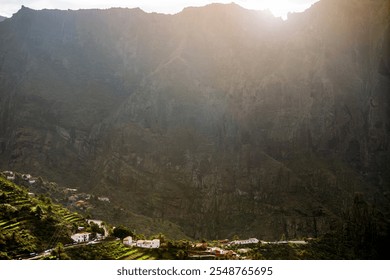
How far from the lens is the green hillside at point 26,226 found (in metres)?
59.3

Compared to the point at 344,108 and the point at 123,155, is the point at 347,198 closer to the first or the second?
the point at 344,108

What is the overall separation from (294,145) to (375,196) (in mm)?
31858

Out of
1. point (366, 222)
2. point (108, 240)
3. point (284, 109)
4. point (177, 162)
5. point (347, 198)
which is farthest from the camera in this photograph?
point (284, 109)

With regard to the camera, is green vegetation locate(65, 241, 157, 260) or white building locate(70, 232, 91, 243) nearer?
green vegetation locate(65, 241, 157, 260)

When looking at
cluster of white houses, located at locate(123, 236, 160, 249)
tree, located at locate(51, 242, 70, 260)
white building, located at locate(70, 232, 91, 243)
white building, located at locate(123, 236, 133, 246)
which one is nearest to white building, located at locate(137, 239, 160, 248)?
cluster of white houses, located at locate(123, 236, 160, 249)

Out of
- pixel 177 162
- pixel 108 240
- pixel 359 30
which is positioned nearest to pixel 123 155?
pixel 177 162

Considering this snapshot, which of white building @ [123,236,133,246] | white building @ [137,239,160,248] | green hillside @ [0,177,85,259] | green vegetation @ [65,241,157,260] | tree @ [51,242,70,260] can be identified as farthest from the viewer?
white building @ [123,236,133,246]

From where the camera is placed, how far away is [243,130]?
591ft

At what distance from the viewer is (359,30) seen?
173m

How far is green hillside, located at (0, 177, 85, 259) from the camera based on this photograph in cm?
5934

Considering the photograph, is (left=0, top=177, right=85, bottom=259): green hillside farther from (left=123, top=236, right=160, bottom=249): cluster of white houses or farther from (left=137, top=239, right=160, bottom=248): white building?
(left=137, top=239, right=160, bottom=248): white building

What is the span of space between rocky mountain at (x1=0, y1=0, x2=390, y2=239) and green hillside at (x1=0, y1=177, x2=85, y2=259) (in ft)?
199

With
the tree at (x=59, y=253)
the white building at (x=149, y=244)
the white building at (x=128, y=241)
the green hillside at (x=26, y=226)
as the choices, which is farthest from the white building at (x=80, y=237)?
the tree at (x=59, y=253)

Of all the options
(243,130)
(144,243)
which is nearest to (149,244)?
Result: (144,243)
